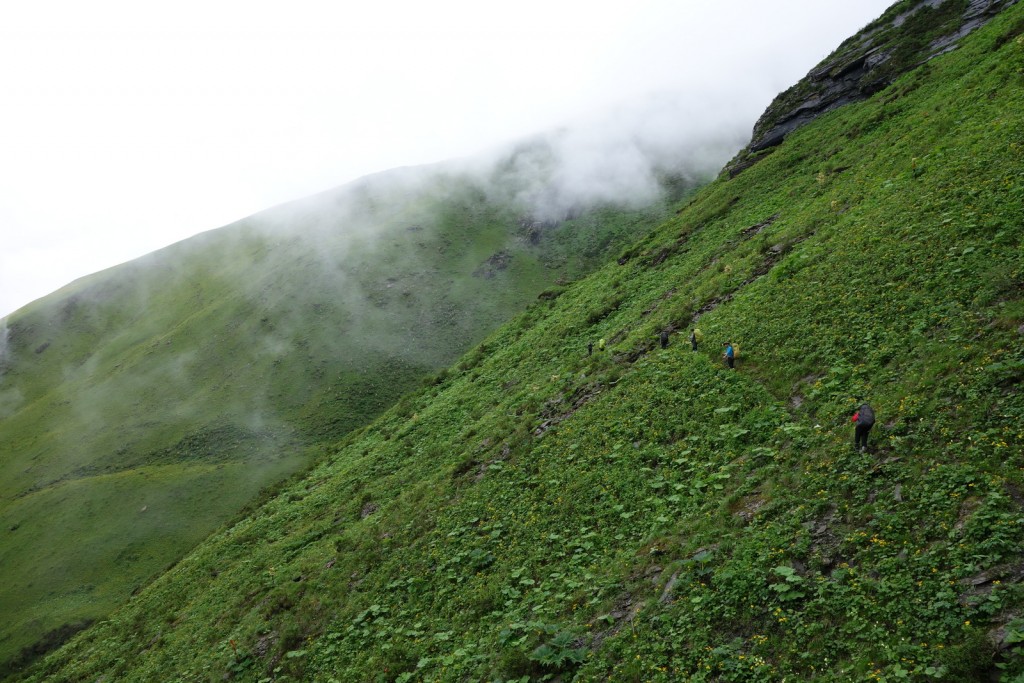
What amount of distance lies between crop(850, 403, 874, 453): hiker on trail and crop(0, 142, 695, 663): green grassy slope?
6365cm

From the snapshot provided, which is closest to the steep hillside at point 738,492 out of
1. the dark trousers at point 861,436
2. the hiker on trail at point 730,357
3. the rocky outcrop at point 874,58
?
the dark trousers at point 861,436

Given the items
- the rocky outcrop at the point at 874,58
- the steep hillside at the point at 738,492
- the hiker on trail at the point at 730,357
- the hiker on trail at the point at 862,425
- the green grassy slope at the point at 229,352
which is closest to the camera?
the steep hillside at the point at 738,492

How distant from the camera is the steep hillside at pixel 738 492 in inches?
418

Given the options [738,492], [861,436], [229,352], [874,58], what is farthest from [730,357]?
[229,352]

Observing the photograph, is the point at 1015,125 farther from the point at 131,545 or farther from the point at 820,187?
the point at 131,545

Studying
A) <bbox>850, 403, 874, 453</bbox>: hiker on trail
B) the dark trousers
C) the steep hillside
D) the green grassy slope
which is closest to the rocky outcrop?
the steep hillside

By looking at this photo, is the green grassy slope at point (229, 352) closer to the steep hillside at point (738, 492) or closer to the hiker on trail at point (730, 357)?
the steep hillside at point (738, 492)

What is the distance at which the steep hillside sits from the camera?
34.8 ft

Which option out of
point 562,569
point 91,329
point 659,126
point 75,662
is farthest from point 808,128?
point 91,329

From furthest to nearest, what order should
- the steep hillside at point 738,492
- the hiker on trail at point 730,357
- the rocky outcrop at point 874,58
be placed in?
1. the rocky outcrop at point 874,58
2. the hiker on trail at point 730,357
3. the steep hillside at point 738,492

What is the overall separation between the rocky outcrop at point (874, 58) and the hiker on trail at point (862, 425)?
46.8m

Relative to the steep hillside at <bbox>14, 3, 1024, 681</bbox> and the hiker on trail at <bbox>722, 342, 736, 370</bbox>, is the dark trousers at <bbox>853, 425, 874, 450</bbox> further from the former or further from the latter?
the hiker on trail at <bbox>722, 342, 736, 370</bbox>

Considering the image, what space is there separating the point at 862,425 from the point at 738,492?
3801 mm

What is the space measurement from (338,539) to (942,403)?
27.3 meters
